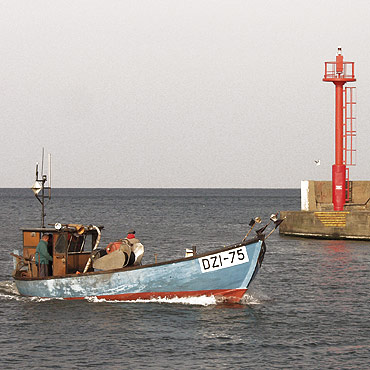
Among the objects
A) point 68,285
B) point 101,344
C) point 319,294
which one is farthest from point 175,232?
point 101,344

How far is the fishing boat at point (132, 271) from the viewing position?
23438 millimetres

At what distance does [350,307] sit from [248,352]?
8.11 meters

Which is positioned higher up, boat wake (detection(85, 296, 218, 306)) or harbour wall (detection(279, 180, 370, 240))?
harbour wall (detection(279, 180, 370, 240))

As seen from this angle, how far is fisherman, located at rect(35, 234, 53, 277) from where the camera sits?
984 inches

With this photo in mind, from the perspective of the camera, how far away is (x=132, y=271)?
78.5 feet

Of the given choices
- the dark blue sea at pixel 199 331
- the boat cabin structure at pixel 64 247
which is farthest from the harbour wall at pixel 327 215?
the boat cabin structure at pixel 64 247

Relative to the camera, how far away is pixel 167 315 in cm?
2347

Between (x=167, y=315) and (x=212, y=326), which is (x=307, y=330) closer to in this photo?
(x=212, y=326)

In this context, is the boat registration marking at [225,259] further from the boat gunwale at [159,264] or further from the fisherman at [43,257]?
the fisherman at [43,257]

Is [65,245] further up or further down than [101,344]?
further up

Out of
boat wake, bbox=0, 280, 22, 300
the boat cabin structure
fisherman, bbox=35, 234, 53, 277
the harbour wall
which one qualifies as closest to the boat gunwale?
fisherman, bbox=35, 234, 53, 277

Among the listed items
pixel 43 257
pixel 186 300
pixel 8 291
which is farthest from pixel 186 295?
pixel 8 291

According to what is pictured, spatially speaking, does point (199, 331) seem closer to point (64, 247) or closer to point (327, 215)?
point (64, 247)

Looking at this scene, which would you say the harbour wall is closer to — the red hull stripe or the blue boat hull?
the red hull stripe
